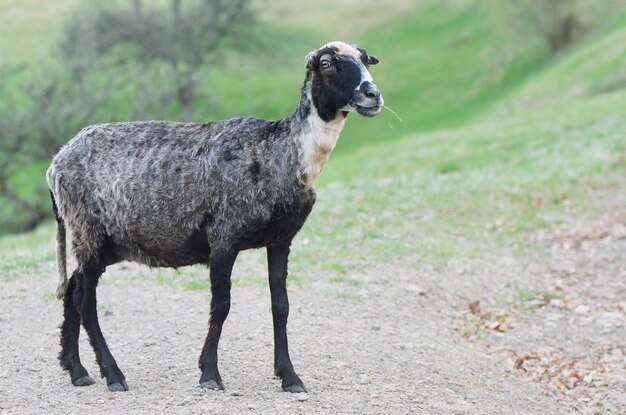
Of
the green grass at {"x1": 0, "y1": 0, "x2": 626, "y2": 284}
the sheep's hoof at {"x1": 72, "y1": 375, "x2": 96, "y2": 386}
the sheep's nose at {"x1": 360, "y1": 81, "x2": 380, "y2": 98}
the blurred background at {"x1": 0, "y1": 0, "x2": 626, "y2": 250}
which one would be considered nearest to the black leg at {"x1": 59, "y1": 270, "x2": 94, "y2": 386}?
the sheep's hoof at {"x1": 72, "y1": 375, "x2": 96, "y2": 386}

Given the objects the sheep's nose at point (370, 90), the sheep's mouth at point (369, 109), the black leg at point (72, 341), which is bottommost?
the black leg at point (72, 341)

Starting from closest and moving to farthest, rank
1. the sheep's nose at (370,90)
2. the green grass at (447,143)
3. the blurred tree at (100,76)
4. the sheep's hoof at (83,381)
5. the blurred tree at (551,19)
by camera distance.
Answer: the sheep's nose at (370,90)
the sheep's hoof at (83,381)
the green grass at (447,143)
the blurred tree at (100,76)
the blurred tree at (551,19)

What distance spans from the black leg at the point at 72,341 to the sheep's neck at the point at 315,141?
2.26 meters

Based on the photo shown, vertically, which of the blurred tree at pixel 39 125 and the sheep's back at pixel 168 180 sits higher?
the blurred tree at pixel 39 125

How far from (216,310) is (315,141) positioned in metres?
1.62

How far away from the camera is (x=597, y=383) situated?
10062mm

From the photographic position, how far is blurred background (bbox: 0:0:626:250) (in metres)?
19.3

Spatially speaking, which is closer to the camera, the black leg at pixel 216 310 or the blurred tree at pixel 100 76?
the black leg at pixel 216 310

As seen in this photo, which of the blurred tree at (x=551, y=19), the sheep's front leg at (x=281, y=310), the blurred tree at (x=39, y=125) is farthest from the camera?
the blurred tree at (x=551, y=19)

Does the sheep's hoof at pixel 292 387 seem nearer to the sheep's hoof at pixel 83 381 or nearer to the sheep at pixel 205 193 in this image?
the sheep at pixel 205 193

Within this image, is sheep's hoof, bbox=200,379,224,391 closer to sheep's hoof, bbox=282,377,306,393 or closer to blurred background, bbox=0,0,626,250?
sheep's hoof, bbox=282,377,306,393

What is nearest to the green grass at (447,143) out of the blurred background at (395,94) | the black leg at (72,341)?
the blurred background at (395,94)

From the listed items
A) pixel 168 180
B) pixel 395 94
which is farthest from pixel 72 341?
pixel 395 94

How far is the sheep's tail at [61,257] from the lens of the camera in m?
8.51
